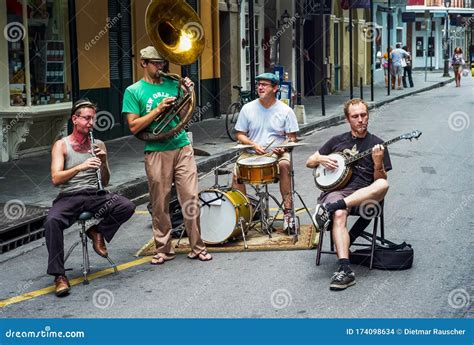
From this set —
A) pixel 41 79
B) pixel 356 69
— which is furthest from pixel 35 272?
pixel 356 69

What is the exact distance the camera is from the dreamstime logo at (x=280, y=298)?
6.70m

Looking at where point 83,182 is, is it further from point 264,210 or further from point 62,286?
point 264,210

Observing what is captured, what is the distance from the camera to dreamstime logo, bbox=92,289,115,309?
6881 millimetres

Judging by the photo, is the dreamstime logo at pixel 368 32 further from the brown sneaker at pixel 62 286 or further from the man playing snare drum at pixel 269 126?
the brown sneaker at pixel 62 286

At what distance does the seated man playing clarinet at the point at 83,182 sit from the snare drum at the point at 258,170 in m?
1.26

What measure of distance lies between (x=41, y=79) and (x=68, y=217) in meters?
7.83

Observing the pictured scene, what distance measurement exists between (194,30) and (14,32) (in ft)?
19.7

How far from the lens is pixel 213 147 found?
16797mm

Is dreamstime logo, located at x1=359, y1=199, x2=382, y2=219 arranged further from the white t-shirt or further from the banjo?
the white t-shirt

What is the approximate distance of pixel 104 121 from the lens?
17.6 m
